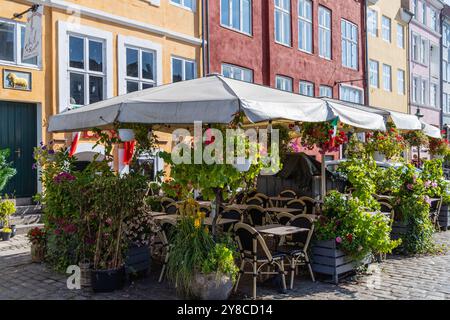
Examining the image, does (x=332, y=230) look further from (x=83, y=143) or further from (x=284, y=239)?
(x=83, y=143)

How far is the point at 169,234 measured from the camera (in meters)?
6.35

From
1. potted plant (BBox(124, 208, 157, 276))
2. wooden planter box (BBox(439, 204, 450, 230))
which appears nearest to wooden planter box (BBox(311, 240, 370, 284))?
potted plant (BBox(124, 208, 157, 276))

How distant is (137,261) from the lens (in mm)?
6465

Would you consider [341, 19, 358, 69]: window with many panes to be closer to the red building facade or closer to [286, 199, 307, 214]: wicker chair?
the red building facade

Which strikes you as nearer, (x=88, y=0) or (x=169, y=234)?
(x=169, y=234)

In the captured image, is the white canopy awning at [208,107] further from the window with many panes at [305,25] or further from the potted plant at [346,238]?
the window with many panes at [305,25]

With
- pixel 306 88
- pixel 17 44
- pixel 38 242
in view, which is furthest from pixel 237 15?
pixel 38 242

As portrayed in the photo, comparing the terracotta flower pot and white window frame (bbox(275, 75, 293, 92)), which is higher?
white window frame (bbox(275, 75, 293, 92))

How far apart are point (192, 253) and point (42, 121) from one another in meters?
6.85

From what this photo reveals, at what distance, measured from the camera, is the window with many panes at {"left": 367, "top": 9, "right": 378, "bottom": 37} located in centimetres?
2526

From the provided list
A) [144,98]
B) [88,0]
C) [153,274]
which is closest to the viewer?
[144,98]

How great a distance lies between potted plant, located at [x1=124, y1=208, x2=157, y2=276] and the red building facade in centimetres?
893

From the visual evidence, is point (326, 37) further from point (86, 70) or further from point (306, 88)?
point (86, 70)

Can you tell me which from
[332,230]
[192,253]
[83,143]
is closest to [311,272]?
[332,230]
